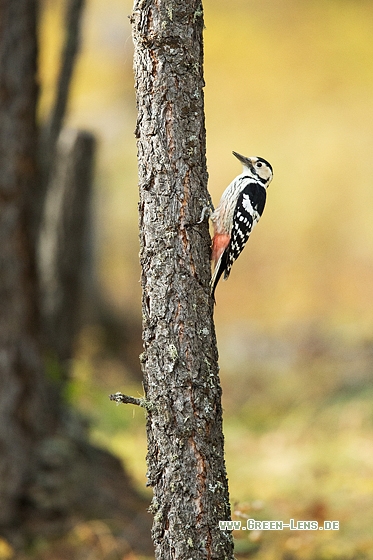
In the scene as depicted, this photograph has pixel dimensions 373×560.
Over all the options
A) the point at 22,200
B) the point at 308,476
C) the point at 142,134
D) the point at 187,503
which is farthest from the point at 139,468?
the point at 142,134

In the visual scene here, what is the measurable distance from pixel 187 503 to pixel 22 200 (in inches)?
83.9

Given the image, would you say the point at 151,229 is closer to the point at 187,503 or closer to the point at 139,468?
the point at 187,503

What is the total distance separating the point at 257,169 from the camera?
3111 millimetres

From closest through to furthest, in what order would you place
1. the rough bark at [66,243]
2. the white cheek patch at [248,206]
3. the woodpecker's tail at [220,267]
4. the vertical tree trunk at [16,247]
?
1. the woodpecker's tail at [220,267]
2. the white cheek patch at [248,206]
3. the vertical tree trunk at [16,247]
4. the rough bark at [66,243]

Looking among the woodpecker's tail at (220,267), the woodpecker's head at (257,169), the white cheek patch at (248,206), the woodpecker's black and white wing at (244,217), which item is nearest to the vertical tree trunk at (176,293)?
the woodpecker's tail at (220,267)

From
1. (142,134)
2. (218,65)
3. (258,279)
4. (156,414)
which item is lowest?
(156,414)

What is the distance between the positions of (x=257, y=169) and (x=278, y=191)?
554 centimetres

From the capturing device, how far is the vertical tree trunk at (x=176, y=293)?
6.33ft

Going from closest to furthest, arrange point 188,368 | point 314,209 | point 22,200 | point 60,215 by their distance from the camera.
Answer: point 188,368, point 22,200, point 60,215, point 314,209

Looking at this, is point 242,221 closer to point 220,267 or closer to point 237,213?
point 237,213

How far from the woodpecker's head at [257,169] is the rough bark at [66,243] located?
231 centimetres

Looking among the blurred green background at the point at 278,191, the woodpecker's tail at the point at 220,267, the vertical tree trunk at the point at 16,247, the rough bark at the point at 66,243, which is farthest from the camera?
the blurred green background at the point at 278,191

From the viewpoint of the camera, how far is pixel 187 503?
1939 mm

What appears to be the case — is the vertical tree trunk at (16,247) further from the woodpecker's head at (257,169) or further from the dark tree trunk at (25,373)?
the woodpecker's head at (257,169)
